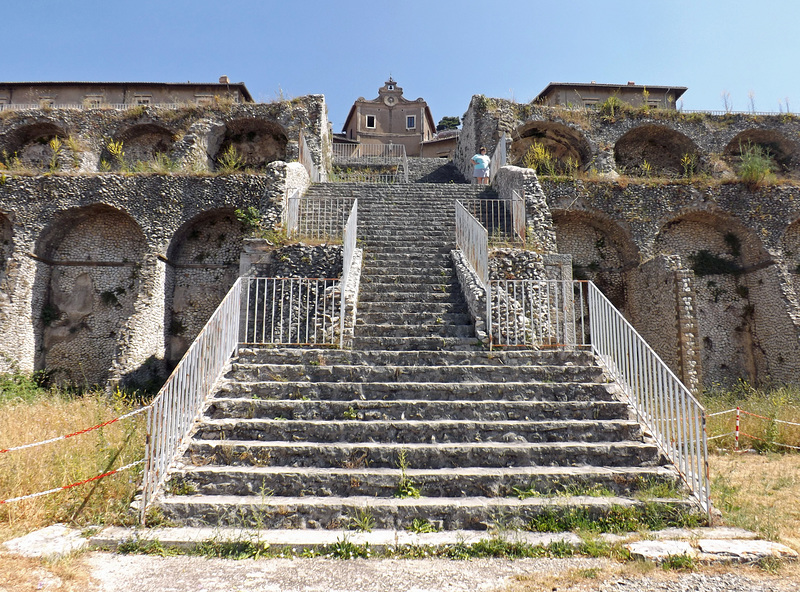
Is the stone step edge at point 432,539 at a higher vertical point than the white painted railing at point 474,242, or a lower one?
lower

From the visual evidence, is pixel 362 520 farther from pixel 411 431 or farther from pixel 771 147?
pixel 771 147

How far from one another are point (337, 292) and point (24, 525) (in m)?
5.25

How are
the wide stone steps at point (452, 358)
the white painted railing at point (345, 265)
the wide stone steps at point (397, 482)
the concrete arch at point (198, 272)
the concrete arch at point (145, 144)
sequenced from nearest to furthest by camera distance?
the wide stone steps at point (397, 482) < the wide stone steps at point (452, 358) < the white painted railing at point (345, 265) < the concrete arch at point (198, 272) < the concrete arch at point (145, 144)

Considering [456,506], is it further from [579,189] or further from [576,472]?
[579,189]

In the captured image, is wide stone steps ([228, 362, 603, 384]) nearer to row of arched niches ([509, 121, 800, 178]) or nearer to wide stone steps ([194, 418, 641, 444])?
wide stone steps ([194, 418, 641, 444])

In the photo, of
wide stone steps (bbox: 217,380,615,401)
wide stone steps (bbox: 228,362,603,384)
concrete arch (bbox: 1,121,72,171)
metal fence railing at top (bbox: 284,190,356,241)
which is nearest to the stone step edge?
wide stone steps (bbox: 217,380,615,401)

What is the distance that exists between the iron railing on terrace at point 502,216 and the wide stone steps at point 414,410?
5966mm

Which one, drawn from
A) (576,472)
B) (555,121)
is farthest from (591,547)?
(555,121)

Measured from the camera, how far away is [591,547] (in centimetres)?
411

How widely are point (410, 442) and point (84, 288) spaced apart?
1470cm

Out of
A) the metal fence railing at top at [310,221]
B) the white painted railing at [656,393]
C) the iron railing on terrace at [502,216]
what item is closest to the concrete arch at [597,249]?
the iron railing on terrace at [502,216]

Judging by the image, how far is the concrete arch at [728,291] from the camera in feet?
48.5

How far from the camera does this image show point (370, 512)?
15.1 feet

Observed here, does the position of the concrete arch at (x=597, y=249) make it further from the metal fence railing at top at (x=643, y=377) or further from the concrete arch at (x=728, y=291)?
the metal fence railing at top at (x=643, y=377)
